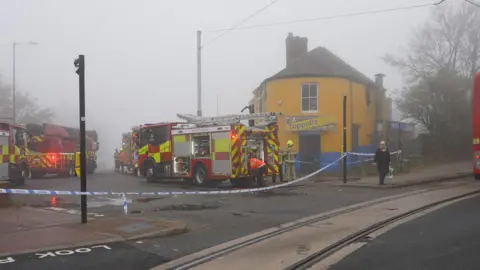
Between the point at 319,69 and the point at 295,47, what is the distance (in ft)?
11.8

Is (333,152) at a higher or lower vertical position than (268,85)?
lower

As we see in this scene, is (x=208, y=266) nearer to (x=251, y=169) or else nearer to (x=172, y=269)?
(x=172, y=269)

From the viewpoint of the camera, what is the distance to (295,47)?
103 ft

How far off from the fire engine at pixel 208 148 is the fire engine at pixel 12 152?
493 centimetres

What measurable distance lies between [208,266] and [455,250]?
3.42 meters

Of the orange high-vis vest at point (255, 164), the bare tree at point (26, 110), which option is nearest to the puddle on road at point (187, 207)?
the orange high-vis vest at point (255, 164)

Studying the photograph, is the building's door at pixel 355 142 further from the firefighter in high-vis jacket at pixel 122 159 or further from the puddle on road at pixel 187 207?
the puddle on road at pixel 187 207

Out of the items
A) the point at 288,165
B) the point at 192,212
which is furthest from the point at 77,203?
the point at 288,165

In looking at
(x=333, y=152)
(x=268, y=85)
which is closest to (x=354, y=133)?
(x=333, y=152)

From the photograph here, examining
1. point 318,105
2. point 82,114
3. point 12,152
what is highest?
point 318,105

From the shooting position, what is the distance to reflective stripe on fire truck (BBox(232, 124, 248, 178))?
17.5 meters

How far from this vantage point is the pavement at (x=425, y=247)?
20.3 feet

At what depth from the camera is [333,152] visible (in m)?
27.6

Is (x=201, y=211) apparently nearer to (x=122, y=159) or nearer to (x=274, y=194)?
(x=274, y=194)
